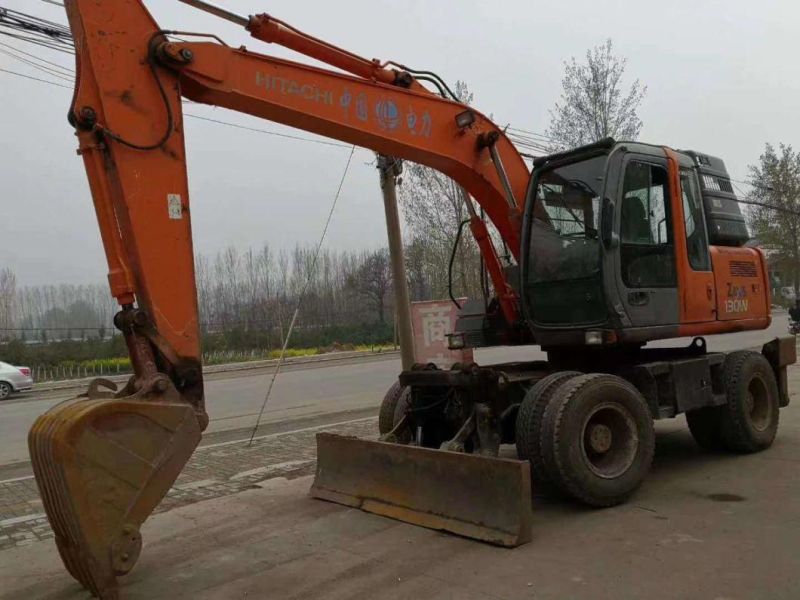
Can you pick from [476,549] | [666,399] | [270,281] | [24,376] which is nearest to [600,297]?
[666,399]

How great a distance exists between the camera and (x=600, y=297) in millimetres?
5953

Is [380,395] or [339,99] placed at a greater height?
[339,99]

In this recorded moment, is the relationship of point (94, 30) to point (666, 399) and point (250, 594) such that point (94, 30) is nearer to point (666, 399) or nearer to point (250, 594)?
point (250, 594)

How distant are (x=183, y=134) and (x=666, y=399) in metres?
4.74

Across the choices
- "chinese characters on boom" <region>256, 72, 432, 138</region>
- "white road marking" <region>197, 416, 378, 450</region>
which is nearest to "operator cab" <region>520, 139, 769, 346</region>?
"chinese characters on boom" <region>256, 72, 432, 138</region>

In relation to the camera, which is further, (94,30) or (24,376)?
(24,376)

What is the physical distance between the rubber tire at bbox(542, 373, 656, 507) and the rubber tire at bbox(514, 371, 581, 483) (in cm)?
6

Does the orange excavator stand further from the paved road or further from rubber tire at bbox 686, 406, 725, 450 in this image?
the paved road

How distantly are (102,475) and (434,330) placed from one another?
347 inches

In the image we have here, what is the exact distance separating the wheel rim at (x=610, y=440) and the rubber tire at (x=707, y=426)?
70.6 inches

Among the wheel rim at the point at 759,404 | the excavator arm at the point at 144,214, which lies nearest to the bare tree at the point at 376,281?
the wheel rim at the point at 759,404

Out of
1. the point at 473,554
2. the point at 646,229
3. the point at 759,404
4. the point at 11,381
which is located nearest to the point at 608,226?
the point at 646,229

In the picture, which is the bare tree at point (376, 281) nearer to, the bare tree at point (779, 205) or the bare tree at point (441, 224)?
the bare tree at point (441, 224)

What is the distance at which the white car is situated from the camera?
19953 millimetres
